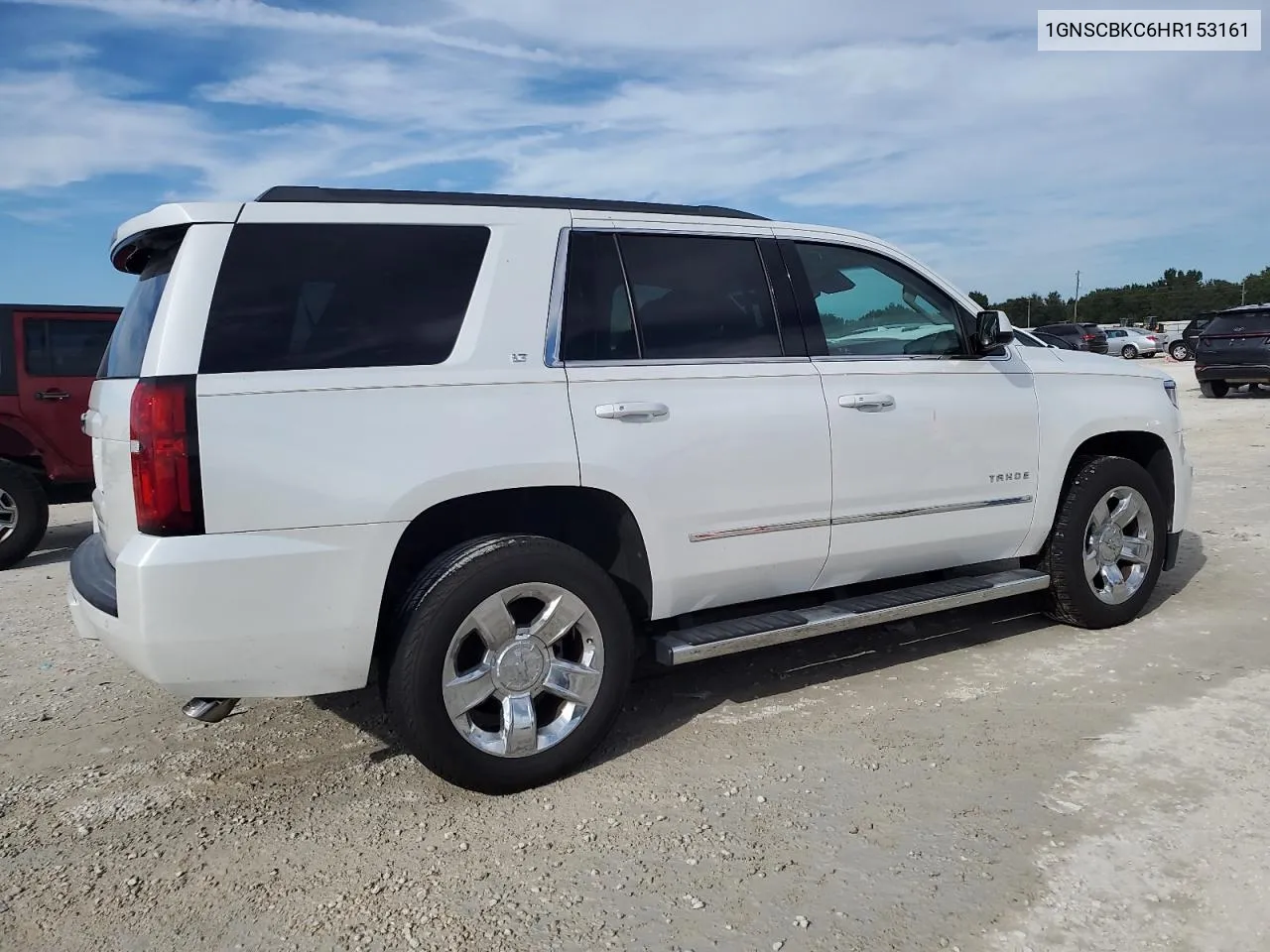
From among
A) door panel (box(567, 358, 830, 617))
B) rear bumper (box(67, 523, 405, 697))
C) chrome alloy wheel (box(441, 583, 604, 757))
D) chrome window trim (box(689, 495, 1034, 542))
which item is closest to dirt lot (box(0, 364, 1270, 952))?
chrome alloy wheel (box(441, 583, 604, 757))

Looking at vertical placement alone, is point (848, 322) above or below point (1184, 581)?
above

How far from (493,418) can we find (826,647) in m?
2.33

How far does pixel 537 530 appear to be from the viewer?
138 inches

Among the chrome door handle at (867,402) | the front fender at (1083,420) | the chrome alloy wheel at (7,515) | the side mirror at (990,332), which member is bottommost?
the chrome alloy wheel at (7,515)

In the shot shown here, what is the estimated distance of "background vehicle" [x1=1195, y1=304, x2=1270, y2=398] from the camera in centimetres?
1673

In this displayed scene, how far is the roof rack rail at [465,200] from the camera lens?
3.13m

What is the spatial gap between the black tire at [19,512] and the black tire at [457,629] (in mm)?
5647

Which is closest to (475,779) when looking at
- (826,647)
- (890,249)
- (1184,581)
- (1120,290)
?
(826,647)

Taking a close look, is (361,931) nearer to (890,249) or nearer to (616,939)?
(616,939)

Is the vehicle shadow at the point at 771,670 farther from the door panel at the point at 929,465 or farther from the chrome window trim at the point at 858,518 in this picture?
the chrome window trim at the point at 858,518

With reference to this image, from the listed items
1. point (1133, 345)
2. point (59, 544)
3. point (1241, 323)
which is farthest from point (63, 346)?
point (1133, 345)

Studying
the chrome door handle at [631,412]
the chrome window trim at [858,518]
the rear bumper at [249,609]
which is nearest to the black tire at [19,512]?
the rear bumper at [249,609]

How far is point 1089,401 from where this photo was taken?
15.4 ft

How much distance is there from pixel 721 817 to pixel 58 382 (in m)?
6.93
